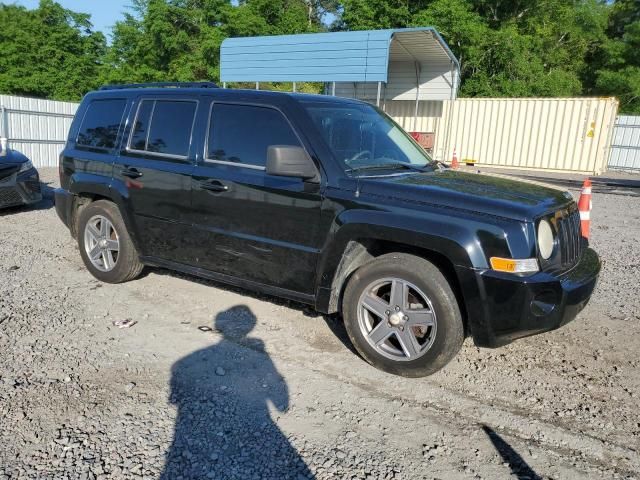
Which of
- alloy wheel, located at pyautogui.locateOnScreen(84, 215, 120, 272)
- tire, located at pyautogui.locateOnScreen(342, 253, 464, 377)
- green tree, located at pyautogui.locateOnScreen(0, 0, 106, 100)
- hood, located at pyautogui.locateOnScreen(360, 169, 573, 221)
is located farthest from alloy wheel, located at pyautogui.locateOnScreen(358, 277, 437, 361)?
green tree, located at pyautogui.locateOnScreen(0, 0, 106, 100)

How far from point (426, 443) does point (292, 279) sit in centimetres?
161

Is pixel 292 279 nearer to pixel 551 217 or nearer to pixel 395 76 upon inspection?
pixel 551 217

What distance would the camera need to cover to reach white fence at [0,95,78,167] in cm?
1655

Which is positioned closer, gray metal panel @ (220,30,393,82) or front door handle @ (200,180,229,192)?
front door handle @ (200,180,229,192)

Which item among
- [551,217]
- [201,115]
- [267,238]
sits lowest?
[267,238]

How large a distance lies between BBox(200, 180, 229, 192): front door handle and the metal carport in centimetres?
1228

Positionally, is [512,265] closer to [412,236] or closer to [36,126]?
[412,236]

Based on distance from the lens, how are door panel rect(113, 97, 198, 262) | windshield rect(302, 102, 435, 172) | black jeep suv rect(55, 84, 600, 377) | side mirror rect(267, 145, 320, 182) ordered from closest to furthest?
black jeep suv rect(55, 84, 600, 377) → side mirror rect(267, 145, 320, 182) → windshield rect(302, 102, 435, 172) → door panel rect(113, 97, 198, 262)

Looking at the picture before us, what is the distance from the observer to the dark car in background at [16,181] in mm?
8469

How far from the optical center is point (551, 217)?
11.2 feet

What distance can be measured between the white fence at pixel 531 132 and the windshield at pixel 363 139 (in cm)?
1655

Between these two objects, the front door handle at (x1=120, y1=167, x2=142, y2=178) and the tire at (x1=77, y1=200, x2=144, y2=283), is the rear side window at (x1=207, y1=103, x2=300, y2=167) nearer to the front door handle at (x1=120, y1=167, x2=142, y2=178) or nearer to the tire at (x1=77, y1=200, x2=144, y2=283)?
the front door handle at (x1=120, y1=167, x2=142, y2=178)

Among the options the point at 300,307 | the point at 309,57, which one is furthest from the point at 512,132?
the point at 300,307

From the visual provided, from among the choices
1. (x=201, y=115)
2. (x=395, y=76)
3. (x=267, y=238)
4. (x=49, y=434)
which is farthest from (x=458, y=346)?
(x=395, y=76)
